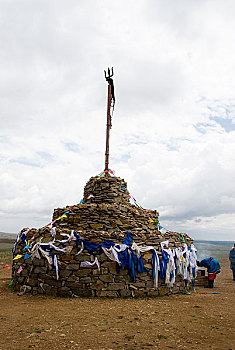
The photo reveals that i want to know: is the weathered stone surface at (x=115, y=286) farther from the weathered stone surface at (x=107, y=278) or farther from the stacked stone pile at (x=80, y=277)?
the weathered stone surface at (x=107, y=278)

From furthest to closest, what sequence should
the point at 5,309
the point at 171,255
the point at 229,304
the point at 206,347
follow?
the point at 171,255, the point at 229,304, the point at 5,309, the point at 206,347

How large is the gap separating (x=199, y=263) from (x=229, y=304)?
5.70 m

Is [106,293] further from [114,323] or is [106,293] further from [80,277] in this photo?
[114,323]

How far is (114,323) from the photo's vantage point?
726 cm

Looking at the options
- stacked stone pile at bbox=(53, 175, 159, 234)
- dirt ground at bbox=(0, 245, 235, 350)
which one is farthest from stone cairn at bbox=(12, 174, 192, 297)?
dirt ground at bbox=(0, 245, 235, 350)

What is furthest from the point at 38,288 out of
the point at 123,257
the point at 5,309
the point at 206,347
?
the point at 206,347

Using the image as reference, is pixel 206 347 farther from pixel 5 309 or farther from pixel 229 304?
pixel 5 309

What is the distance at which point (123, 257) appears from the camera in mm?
10508

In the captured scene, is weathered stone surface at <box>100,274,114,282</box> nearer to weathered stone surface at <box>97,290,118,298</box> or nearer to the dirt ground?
weathered stone surface at <box>97,290,118,298</box>

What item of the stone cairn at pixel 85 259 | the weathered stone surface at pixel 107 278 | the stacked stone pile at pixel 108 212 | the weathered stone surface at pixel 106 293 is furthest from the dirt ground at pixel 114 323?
the stacked stone pile at pixel 108 212

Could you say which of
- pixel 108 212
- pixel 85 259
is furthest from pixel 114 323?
pixel 108 212

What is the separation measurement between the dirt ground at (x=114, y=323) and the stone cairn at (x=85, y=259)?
0.52 meters

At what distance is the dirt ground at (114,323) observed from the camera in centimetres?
600

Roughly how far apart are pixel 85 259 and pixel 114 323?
3382 millimetres
